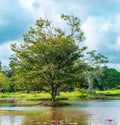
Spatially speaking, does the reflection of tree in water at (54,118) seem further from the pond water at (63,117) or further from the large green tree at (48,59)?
the large green tree at (48,59)

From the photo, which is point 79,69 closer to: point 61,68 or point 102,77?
point 61,68

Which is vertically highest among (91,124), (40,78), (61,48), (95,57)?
(95,57)

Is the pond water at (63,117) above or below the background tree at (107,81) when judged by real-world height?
below

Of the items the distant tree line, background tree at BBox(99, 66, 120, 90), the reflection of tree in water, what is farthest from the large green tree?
background tree at BBox(99, 66, 120, 90)

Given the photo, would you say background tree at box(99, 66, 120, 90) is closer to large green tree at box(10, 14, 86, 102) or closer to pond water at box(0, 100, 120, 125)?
large green tree at box(10, 14, 86, 102)

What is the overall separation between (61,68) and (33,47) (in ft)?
18.6

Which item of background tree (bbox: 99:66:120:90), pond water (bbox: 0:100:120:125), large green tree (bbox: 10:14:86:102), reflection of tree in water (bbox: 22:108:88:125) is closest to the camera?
pond water (bbox: 0:100:120:125)

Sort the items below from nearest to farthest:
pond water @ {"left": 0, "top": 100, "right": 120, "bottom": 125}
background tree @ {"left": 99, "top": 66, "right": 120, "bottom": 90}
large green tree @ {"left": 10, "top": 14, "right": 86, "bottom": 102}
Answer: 1. pond water @ {"left": 0, "top": 100, "right": 120, "bottom": 125}
2. large green tree @ {"left": 10, "top": 14, "right": 86, "bottom": 102}
3. background tree @ {"left": 99, "top": 66, "right": 120, "bottom": 90}

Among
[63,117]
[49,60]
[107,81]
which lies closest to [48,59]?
[49,60]

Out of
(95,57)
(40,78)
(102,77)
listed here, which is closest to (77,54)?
(40,78)

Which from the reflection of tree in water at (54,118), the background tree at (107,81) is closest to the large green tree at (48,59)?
the reflection of tree in water at (54,118)

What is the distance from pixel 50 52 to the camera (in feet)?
209

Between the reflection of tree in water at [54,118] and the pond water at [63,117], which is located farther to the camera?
the reflection of tree in water at [54,118]

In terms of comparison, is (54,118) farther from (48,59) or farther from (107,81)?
(107,81)
